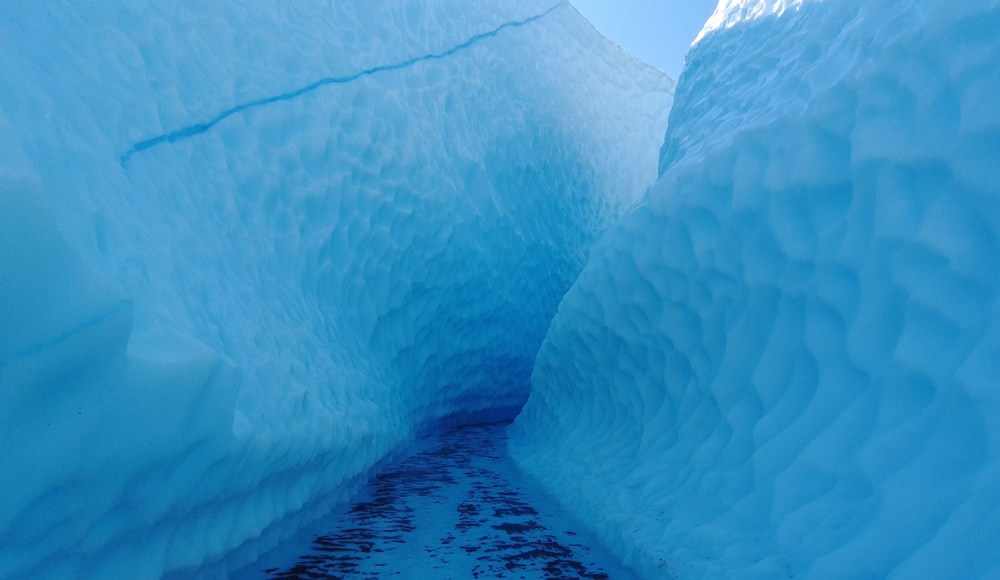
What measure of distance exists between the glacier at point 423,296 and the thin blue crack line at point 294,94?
25 millimetres

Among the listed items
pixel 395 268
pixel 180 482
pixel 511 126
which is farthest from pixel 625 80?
pixel 180 482

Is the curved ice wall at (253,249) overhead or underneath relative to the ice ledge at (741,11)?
underneath

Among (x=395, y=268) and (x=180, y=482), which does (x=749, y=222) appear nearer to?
(x=180, y=482)

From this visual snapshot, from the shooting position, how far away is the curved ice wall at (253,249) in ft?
5.76

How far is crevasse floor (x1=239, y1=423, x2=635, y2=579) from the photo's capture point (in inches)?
118

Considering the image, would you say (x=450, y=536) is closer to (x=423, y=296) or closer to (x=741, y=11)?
(x=423, y=296)

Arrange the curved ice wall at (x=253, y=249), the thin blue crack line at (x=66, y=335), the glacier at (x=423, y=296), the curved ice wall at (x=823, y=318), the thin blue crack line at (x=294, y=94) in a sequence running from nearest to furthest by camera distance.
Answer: the thin blue crack line at (x=66, y=335) < the curved ice wall at (x=253, y=249) < the glacier at (x=423, y=296) < the curved ice wall at (x=823, y=318) < the thin blue crack line at (x=294, y=94)

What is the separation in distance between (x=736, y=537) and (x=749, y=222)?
1516 millimetres

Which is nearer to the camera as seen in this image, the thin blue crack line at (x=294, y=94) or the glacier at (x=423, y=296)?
the glacier at (x=423, y=296)

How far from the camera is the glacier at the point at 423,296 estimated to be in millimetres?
1874

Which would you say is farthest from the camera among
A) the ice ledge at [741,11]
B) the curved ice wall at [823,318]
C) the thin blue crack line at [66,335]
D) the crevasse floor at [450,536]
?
the ice ledge at [741,11]

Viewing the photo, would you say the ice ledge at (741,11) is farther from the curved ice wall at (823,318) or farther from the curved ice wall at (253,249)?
the curved ice wall at (253,249)

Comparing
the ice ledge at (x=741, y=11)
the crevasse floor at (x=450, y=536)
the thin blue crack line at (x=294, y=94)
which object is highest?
the ice ledge at (x=741, y=11)

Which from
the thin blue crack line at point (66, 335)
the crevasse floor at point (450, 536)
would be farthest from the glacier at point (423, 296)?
the crevasse floor at point (450, 536)
